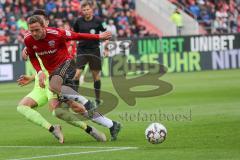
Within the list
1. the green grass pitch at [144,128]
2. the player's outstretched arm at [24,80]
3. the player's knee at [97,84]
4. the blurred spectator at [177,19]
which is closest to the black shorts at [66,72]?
the player's outstretched arm at [24,80]

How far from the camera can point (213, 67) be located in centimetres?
3716

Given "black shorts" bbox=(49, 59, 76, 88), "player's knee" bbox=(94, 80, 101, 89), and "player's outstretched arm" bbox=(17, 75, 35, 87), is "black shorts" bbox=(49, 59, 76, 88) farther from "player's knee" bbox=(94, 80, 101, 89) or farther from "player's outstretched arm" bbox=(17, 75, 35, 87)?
"player's knee" bbox=(94, 80, 101, 89)

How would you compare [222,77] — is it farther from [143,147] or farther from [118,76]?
[143,147]

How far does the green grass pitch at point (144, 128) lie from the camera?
11.7 m

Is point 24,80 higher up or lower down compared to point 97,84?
higher up

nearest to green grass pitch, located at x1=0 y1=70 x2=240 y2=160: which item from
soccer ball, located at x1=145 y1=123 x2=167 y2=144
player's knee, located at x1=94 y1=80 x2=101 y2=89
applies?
soccer ball, located at x1=145 y1=123 x2=167 y2=144

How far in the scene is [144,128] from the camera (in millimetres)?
15273

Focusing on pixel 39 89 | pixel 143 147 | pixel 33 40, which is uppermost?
pixel 33 40

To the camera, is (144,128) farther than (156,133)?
Yes

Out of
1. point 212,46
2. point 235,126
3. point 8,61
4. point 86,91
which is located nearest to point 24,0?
point 8,61

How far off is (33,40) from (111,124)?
193 cm

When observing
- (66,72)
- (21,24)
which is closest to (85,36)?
(66,72)

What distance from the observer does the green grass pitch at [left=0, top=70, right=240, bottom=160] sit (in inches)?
460

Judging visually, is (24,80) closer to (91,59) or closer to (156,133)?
(156,133)
